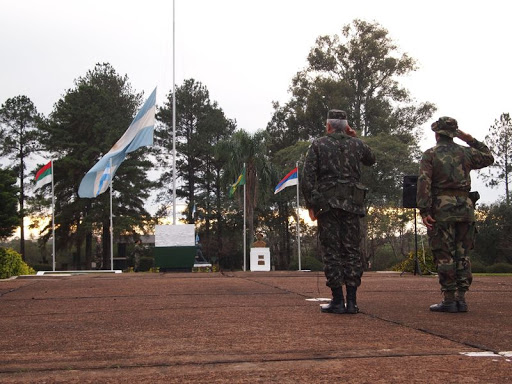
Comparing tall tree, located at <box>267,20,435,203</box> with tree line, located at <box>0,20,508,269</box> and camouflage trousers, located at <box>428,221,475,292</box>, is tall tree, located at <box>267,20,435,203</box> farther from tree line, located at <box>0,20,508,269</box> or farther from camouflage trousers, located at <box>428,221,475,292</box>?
camouflage trousers, located at <box>428,221,475,292</box>

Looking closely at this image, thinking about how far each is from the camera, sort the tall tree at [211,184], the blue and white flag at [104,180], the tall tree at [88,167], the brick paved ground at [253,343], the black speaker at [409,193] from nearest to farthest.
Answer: the brick paved ground at [253,343]
the black speaker at [409,193]
the blue and white flag at [104,180]
the tall tree at [88,167]
the tall tree at [211,184]

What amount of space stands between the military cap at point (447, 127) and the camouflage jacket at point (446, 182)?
0.28 ft

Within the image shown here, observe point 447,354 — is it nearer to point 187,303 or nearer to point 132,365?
point 132,365

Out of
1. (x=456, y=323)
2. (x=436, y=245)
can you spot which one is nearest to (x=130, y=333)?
(x=456, y=323)

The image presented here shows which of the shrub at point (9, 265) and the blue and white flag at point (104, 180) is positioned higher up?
the blue and white flag at point (104, 180)

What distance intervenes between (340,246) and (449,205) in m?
0.99

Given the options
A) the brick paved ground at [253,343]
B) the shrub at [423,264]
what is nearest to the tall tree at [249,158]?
the shrub at [423,264]

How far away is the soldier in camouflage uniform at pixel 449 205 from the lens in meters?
5.43

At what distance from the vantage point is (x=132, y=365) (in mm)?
2947

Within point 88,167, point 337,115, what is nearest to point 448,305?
point 337,115

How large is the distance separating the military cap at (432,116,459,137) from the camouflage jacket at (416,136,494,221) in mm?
85

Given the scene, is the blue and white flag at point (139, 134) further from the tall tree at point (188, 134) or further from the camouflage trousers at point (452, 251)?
the tall tree at point (188, 134)

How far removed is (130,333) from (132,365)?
1.13 m

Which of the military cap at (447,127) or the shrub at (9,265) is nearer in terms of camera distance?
the military cap at (447,127)
